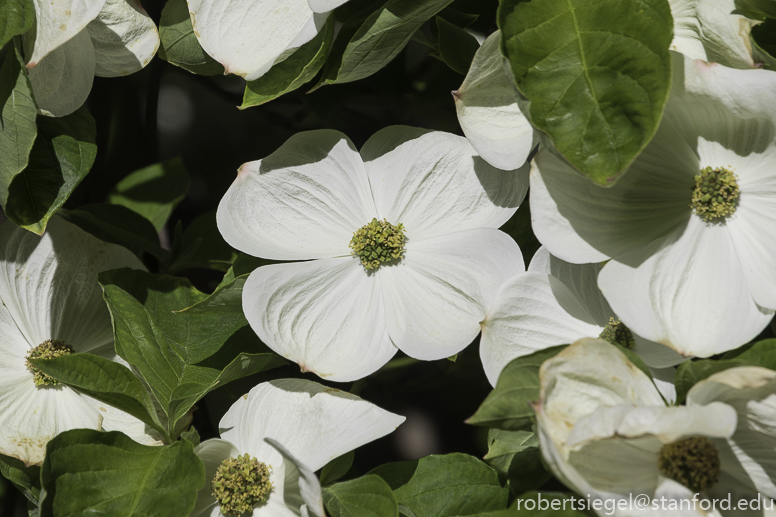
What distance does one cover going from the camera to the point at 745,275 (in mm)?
329

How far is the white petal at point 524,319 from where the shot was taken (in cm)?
36

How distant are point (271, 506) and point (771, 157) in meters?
0.35

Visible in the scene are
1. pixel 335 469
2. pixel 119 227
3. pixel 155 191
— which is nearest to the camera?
pixel 335 469

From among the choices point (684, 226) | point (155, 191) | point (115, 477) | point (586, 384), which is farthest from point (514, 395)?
point (155, 191)

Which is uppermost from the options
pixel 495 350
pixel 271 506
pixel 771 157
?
→ pixel 771 157

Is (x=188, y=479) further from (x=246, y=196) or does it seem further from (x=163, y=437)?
(x=246, y=196)

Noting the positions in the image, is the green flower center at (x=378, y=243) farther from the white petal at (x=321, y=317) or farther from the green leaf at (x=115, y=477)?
the green leaf at (x=115, y=477)

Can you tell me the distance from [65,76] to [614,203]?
347 millimetres

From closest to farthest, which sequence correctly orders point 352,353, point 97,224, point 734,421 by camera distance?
point 734,421 → point 352,353 → point 97,224

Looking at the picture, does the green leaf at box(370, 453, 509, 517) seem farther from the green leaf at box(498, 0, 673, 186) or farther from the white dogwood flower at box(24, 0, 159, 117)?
the white dogwood flower at box(24, 0, 159, 117)

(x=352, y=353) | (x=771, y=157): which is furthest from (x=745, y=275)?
(x=352, y=353)

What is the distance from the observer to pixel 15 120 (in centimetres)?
38

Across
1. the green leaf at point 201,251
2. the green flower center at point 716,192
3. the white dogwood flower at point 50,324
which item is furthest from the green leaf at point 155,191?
the green flower center at point 716,192

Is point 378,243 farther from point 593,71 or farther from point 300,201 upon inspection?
point 593,71
